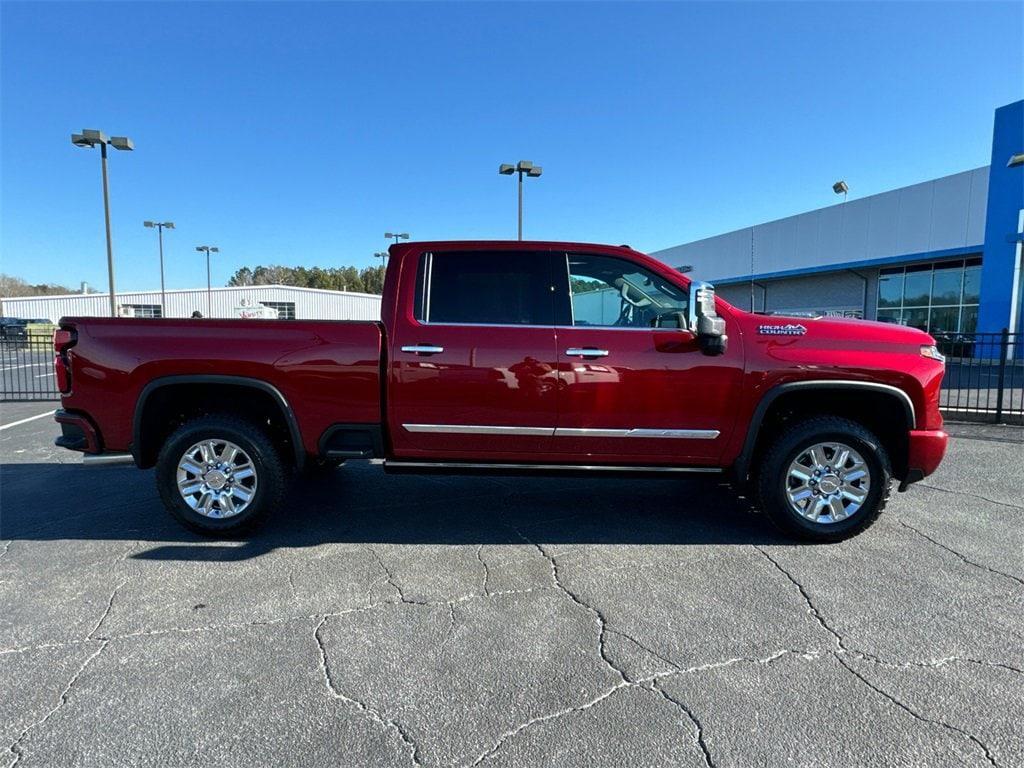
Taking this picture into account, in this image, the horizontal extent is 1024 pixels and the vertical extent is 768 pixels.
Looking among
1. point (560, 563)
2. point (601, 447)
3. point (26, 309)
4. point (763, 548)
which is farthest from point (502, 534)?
point (26, 309)

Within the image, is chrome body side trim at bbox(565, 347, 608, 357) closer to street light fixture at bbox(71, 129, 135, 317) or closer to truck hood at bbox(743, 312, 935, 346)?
truck hood at bbox(743, 312, 935, 346)

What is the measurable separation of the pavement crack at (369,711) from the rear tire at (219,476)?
5.09ft

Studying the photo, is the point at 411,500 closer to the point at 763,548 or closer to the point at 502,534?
the point at 502,534

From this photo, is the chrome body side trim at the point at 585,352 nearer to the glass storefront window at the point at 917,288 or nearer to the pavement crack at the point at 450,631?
the pavement crack at the point at 450,631

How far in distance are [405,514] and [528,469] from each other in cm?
119

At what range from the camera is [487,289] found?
13.6 feet

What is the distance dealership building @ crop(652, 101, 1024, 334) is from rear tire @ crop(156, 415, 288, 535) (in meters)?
14.0

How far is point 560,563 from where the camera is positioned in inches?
145

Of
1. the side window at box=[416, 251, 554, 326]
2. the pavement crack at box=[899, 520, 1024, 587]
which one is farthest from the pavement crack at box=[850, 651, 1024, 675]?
the side window at box=[416, 251, 554, 326]

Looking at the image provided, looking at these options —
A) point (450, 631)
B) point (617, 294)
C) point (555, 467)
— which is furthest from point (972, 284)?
point (450, 631)

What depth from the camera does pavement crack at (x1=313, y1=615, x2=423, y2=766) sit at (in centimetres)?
211

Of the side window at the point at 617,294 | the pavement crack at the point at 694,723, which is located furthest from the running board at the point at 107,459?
the pavement crack at the point at 694,723

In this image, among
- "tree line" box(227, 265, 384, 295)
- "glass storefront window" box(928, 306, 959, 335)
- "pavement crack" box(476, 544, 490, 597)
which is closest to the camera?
"pavement crack" box(476, 544, 490, 597)

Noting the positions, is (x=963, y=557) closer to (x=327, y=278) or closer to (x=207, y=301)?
(x=207, y=301)
